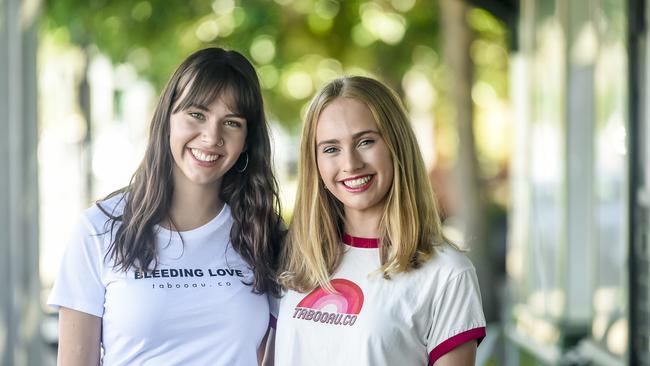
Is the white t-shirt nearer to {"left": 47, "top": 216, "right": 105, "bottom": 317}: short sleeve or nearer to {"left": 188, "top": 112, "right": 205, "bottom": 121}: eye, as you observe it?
{"left": 47, "top": 216, "right": 105, "bottom": 317}: short sleeve

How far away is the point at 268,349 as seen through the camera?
10.2 ft

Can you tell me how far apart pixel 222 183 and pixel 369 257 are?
0.58 metres

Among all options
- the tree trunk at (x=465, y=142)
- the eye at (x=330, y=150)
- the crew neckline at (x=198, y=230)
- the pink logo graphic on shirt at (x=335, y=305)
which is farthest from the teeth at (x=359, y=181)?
the tree trunk at (x=465, y=142)

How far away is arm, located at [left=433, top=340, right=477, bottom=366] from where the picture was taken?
2652 mm

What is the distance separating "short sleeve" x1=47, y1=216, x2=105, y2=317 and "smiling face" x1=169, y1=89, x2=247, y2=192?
34 cm

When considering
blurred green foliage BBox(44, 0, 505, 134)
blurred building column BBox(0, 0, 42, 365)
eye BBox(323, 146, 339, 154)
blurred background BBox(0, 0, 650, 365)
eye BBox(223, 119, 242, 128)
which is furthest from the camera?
blurred green foliage BBox(44, 0, 505, 134)

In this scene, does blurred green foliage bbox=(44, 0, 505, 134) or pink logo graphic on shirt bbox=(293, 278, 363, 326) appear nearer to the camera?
pink logo graphic on shirt bbox=(293, 278, 363, 326)

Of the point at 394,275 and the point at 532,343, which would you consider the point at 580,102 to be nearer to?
the point at 532,343

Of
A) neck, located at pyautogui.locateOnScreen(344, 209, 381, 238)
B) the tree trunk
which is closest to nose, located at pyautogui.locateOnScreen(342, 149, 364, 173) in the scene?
neck, located at pyautogui.locateOnScreen(344, 209, 381, 238)

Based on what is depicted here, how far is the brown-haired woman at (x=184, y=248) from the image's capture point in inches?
113

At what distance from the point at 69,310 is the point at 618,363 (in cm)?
321

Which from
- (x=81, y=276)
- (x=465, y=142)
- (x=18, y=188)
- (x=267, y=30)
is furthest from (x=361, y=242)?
(x=267, y=30)

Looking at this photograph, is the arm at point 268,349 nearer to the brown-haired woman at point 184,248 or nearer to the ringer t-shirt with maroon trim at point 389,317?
the brown-haired woman at point 184,248

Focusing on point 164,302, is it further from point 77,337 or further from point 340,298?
point 340,298
